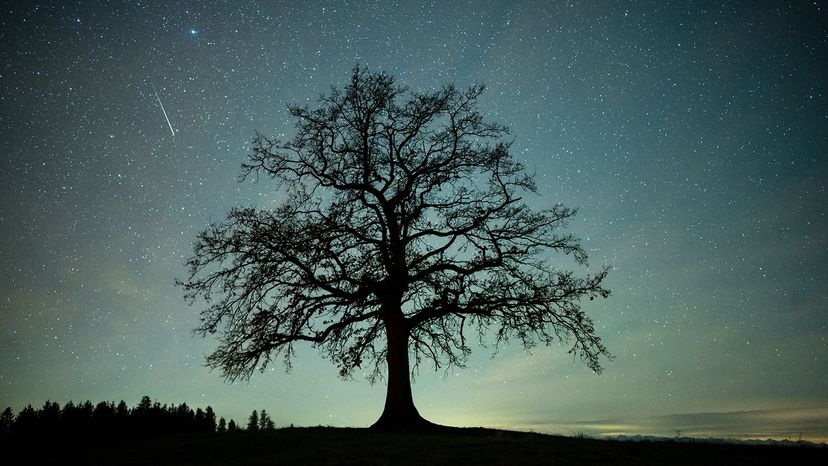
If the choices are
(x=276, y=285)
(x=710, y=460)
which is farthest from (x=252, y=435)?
(x=710, y=460)

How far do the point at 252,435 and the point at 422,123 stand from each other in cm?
1273

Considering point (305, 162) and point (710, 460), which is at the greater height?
point (305, 162)

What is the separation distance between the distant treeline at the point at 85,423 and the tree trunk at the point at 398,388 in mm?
30096

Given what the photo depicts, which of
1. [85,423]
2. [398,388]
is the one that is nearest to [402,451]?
[398,388]

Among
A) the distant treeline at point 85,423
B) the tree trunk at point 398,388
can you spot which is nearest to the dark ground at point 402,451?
the tree trunk at point 398,388

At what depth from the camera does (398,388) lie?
57.3 feet

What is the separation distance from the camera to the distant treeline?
42438mm

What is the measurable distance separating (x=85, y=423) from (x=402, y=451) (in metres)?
43.6

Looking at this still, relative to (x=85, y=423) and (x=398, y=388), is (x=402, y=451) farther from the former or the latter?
(x=85, y=423)

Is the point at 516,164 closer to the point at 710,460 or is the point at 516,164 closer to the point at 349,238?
the point at 349,238

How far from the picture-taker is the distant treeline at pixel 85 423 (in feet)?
139

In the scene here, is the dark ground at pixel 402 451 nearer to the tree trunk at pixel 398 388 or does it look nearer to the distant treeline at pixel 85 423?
the tree trunk at pixel 398 388

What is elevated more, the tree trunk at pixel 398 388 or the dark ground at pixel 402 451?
the tree trunk at pixel 398 388

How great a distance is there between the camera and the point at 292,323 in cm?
1762
